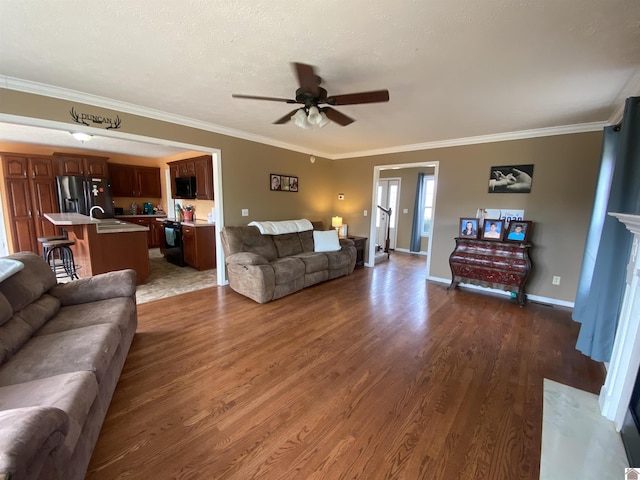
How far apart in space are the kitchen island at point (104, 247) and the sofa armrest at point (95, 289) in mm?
1637

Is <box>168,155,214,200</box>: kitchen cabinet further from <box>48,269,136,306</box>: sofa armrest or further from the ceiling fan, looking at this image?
the ceiling fan

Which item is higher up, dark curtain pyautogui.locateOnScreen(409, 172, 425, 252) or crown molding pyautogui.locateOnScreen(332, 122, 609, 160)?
crown molding pyautogui.locateOnScreen(332, 122, 609, 160)

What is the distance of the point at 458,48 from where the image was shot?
1812 mm

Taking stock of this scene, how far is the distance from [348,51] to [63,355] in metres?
2.67

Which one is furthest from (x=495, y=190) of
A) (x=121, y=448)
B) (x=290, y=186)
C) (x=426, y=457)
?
(x=121, y=448)

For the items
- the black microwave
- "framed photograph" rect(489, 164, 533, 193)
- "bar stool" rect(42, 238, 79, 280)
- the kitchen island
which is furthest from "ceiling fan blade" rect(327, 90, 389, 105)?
"bar stool" rect(42, 238, 79, 280)

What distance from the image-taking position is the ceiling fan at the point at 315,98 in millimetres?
1955

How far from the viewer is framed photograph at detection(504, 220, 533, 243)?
359 cm

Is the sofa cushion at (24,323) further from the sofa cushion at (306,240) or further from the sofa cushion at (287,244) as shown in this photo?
the sofa cushion at (306,240)

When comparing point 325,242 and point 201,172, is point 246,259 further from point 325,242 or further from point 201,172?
point 201,172

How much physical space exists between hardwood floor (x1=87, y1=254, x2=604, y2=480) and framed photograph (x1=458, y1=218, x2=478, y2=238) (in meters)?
1.23

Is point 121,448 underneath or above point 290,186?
underneath

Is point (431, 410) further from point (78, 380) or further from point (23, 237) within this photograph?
point (23, 237)

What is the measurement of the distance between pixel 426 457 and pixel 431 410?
0.36 m
